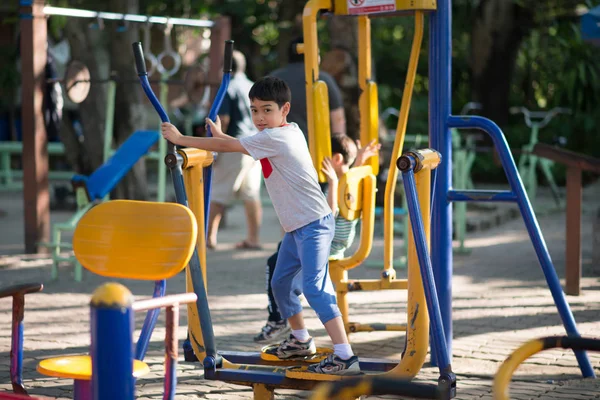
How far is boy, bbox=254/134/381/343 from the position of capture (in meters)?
5.15

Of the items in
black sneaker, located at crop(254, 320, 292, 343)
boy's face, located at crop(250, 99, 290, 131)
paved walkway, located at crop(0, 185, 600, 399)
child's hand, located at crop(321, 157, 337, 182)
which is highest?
boy's face, located at crop(250, 99, 290, 131)

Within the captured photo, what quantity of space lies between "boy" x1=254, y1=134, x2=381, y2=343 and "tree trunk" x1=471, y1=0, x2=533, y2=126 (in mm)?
12147

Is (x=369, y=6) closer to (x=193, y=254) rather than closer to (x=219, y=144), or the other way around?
(x=219, y=144)

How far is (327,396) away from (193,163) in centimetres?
214

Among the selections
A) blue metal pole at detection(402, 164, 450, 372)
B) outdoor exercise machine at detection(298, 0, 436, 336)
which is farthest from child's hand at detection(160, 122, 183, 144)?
outdoor exercise machine at detection(298, 0, 436, 336)

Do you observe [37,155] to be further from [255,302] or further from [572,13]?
[572,13]

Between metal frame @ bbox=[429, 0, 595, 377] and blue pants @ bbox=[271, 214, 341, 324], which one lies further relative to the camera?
metal frame @ bbox=[429, 0, 595, 377]

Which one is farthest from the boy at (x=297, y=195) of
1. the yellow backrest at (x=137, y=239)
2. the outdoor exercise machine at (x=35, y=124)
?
the outdoor exercise machine at (x=35, y=124)

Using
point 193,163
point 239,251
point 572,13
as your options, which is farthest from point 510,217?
point 193,163

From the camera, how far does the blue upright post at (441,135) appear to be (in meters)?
5.04

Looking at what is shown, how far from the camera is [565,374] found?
4.98 metres

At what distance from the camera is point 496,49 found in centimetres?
1755

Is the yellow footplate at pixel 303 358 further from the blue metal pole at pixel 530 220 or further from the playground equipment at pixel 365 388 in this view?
the playground equipment at pixel 365 388

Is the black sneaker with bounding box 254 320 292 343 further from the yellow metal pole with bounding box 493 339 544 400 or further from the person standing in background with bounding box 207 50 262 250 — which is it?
the person standing in background with bounding box 207 50 262 250
